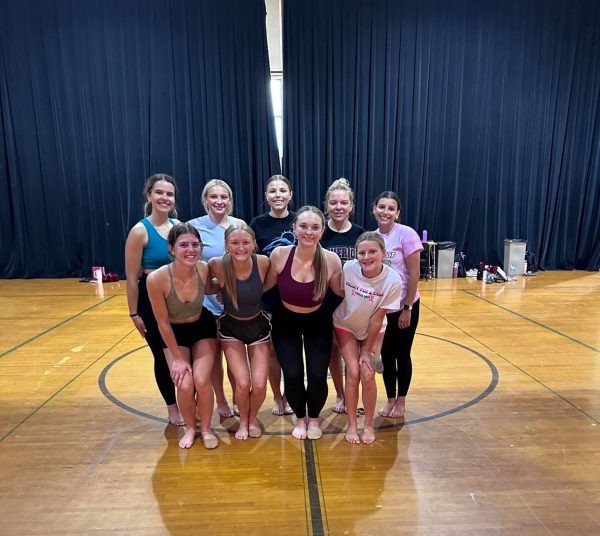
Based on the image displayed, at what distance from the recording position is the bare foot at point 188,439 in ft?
7.59

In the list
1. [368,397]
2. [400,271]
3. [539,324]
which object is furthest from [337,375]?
[539,324]

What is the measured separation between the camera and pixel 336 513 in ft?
6.00

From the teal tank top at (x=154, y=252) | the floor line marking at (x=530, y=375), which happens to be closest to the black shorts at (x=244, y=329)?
the teal tank top at (x=154, y=252)

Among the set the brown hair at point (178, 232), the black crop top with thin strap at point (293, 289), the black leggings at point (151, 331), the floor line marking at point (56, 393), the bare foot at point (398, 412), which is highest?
the brown hair at point (178, 232)

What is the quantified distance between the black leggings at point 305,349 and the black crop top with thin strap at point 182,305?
1.41 ft

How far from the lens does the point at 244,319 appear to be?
2328mm

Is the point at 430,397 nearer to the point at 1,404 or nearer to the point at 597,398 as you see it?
the point at 597,398

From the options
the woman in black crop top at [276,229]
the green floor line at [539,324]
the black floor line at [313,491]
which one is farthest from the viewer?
the green floor line at [539,324]

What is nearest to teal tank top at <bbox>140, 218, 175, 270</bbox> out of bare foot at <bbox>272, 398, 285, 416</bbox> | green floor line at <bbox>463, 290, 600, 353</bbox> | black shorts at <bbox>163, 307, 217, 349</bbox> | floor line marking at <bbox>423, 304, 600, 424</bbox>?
black shorts at <bbox>163, 307, 217, 349</bbox>

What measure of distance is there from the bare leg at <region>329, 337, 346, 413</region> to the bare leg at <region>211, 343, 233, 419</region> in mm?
662

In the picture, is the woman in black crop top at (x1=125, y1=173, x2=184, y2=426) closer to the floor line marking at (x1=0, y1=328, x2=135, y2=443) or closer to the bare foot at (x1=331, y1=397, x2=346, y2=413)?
the floor line marking at (x1=0, y1=328, x2=135, y2=443)

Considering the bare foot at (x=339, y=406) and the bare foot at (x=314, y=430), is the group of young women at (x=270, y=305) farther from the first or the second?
the bare foot at (x=339, y=406)

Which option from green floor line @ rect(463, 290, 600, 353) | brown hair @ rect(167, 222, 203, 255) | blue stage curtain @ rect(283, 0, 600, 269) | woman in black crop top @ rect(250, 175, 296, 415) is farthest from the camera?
blue stage curtain @ rect(283, 0, 600, 269)

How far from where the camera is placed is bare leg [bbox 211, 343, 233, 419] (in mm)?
2494
